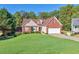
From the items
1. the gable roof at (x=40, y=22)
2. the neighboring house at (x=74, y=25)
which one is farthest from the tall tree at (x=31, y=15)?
the neighboring house at (x=74, y=25)

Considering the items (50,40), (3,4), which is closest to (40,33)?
(50,40)

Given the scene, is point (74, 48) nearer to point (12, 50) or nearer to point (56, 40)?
point (56, 40)

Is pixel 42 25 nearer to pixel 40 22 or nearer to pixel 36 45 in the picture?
pixel 40 22

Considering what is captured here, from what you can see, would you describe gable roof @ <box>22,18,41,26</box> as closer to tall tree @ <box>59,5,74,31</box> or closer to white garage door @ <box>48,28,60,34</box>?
white garage door @ <box>48,28,60,34</box>

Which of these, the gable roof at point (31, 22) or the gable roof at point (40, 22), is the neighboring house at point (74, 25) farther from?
the gable roof at point (31, 22)

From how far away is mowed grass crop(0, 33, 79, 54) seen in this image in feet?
19.3

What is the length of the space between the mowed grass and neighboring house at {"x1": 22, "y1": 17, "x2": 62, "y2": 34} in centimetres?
8

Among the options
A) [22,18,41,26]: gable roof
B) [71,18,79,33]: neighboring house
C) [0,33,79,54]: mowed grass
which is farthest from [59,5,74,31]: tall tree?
[22,18,41,26]: gable roof

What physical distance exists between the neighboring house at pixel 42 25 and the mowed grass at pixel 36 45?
0.08 m

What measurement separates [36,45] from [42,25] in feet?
0.81

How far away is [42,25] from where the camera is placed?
5996 mm
